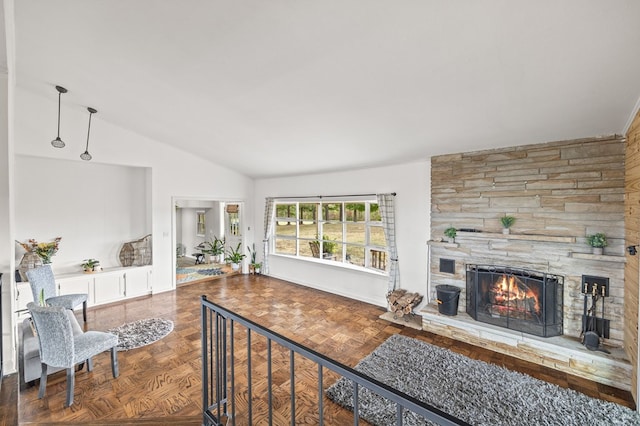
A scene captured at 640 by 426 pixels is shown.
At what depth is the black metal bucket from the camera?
3.82 meters

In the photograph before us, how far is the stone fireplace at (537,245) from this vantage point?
302 centimetres

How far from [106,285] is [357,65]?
549 centimetres

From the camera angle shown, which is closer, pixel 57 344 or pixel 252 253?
pixel 57 344

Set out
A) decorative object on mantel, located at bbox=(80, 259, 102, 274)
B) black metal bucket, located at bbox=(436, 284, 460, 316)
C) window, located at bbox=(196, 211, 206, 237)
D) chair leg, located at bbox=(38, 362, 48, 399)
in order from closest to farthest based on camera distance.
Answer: chair leg, located at bbox=(38, 362, 48, 399)
black metal bucket, located at bbox=(436, 284, 460, 316)
decorative object on mantel, located at bbox=(80, 259, 102, 274)
window, located at bbox=(196, 211, 206, 237)

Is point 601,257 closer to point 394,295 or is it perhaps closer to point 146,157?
point 394,295

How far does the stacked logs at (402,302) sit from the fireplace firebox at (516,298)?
74 centimetres

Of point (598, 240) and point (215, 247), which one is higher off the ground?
point (598, 240)

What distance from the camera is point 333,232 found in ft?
19.6

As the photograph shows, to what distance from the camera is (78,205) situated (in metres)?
5.22

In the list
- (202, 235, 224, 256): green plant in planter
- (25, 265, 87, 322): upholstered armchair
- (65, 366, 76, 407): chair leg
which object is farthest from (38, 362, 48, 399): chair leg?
(202, 235, 224, 256): green plant in planter

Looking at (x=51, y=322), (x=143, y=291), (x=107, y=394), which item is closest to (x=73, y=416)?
(x=107, y=394)

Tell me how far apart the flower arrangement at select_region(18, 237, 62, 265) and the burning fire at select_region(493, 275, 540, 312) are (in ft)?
22.0

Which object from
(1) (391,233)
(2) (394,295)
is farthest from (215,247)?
(2) (394,295)

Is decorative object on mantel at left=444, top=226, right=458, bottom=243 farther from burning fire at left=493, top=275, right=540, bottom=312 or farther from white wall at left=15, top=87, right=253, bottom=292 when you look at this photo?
white wall at left=15, top=87, right=253, bottom=292
